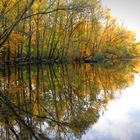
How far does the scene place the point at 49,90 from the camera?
17250 millimetres

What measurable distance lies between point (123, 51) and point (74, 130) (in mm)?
74265

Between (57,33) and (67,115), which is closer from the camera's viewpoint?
(67,115)

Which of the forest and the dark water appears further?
the forest

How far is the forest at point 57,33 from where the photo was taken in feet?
104

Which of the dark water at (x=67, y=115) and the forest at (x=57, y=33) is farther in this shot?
the forest at (x=57, y=33)

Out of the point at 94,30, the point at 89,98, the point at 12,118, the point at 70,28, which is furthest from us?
the point at 94,30

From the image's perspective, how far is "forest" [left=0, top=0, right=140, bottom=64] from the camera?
3162 cm

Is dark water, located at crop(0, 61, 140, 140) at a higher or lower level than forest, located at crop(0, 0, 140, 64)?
lower

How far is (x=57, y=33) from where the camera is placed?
52500 mm

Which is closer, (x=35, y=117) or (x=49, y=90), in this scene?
(x=35, y=117)

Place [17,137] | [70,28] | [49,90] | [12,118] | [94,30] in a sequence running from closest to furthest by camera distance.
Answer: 1. [17,137]
2. [12,118]
3. [49,90]
4. [70,28]
5. [94,30]

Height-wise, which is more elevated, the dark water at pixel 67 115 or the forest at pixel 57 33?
the forest at pixel 57 33

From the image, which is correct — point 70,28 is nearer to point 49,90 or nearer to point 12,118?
point 49,90

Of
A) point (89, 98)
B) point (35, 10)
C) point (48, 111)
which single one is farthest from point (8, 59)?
point (48, 111)
